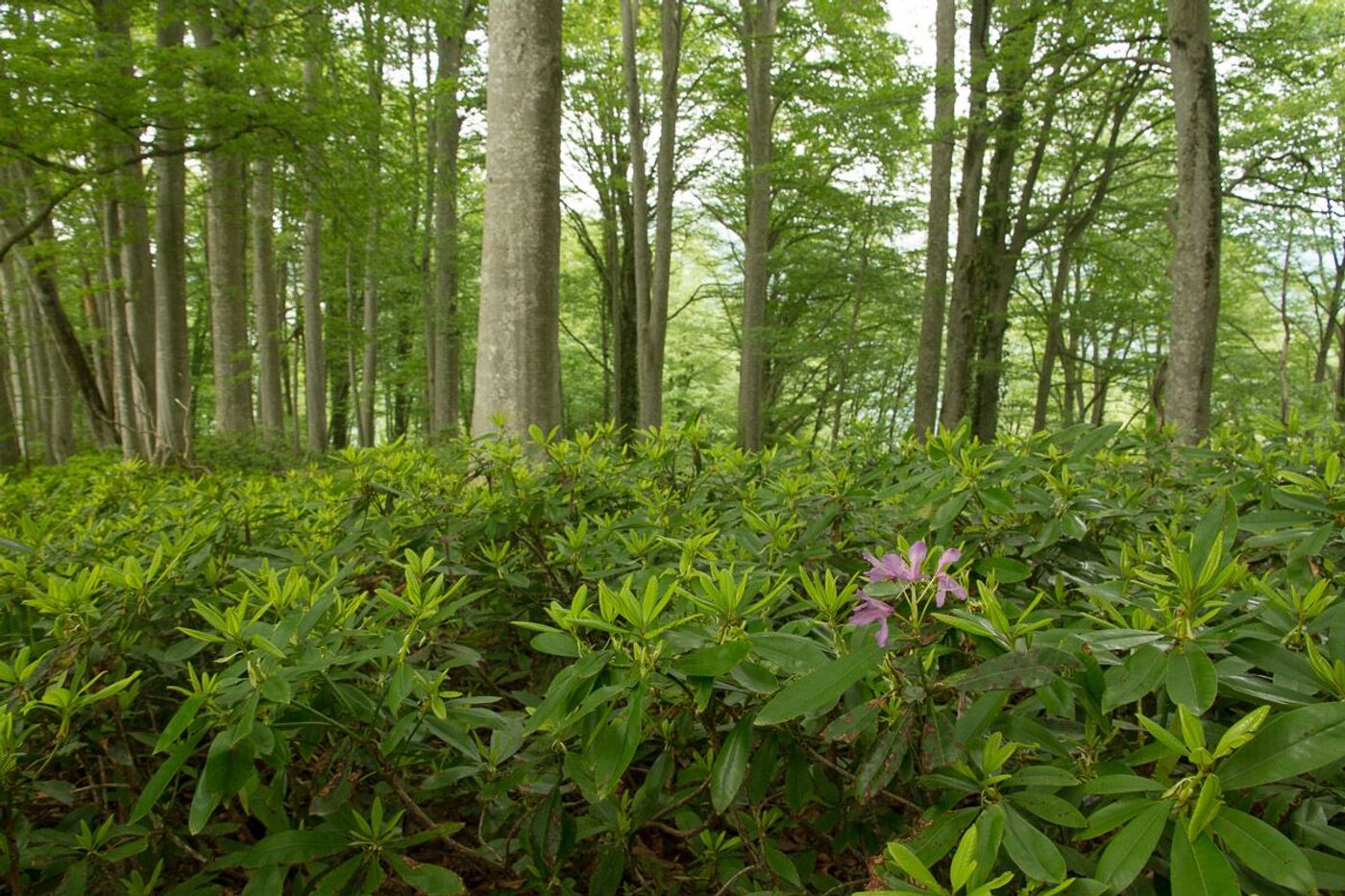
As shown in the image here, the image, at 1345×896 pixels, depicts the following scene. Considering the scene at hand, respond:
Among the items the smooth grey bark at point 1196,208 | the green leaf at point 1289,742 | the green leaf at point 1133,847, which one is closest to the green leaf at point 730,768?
the green leaf at point 1133,847

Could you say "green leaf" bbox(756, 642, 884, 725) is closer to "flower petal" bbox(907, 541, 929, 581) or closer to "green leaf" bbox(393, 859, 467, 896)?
"flower petal" bbox(907, 541, 929, 581)

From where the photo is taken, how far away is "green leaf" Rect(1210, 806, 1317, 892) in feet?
2.10

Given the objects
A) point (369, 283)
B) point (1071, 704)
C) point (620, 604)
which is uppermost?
point (369, 283)

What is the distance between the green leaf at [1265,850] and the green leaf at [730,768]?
1.66 ft

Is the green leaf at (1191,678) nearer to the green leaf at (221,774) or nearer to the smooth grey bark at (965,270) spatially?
the green leaf at (221,774)

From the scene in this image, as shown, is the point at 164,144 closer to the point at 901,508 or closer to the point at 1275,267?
the point at 901,508

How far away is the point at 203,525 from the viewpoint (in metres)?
1.89

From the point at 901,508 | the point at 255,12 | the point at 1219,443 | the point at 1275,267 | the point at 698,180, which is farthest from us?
the point at 698,180

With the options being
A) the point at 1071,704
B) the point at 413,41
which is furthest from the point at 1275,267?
the point at 1071,704

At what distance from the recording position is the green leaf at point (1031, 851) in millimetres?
732

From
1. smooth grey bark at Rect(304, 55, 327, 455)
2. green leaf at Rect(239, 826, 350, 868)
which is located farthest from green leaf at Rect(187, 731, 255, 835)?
smooth grey bark at Rect(304, 55, 327, 455)

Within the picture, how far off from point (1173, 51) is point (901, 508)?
6.58 meters

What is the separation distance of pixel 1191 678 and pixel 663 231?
1263cm

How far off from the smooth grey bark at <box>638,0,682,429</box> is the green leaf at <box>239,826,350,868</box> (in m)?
11.4
